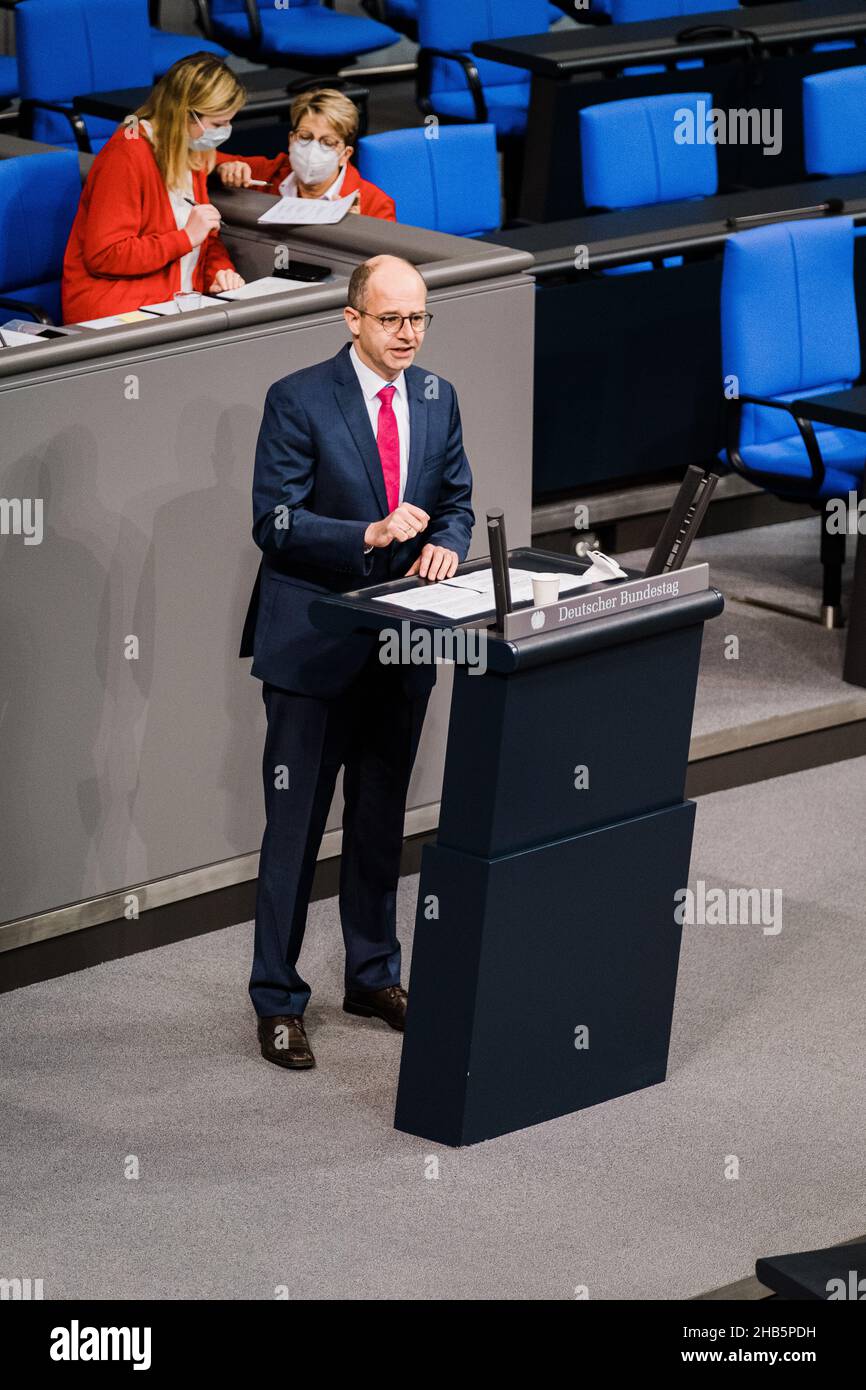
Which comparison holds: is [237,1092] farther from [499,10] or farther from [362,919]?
[499,10]

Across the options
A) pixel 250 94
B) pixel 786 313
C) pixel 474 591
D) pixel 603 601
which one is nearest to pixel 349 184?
pixel 786 313

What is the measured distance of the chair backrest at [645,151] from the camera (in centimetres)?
719

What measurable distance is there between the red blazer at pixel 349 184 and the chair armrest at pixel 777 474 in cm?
126

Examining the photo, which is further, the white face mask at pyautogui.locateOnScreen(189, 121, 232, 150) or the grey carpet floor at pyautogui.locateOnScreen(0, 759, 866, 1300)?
the white face mask at pyautogui.locateOnScreen(189, 121, 232, 150)

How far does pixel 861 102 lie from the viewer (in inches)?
309

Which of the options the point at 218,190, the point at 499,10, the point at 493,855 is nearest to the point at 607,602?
the point at 493,855

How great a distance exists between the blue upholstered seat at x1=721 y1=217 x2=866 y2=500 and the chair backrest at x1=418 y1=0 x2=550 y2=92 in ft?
8.19

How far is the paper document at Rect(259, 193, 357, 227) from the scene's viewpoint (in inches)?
210

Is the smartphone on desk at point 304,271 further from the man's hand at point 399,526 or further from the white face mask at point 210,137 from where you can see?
the man's hand at point 399,526

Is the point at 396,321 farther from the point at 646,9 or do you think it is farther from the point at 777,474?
the point at 646,9

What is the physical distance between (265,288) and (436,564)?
1154mm

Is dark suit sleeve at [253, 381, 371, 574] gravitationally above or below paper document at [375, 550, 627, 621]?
above

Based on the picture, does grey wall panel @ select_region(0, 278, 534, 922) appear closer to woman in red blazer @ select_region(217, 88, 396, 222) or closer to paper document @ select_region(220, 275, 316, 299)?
paper document @ select_region(220, 275, 316, 299)

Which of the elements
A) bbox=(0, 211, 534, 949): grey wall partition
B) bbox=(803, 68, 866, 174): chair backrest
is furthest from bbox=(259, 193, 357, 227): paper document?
bbox=(803, 68, 866, 174): chair backrest
